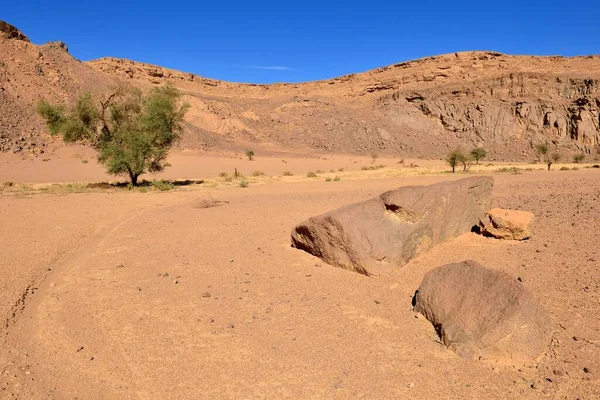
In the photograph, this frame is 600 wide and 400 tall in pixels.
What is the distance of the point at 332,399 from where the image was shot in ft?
12.8

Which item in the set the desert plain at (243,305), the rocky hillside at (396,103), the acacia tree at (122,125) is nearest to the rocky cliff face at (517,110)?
the rocky hillside at (396,103)

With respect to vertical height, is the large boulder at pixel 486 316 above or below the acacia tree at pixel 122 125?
below

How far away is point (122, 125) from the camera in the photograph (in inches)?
824

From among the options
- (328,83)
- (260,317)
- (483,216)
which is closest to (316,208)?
(483,216)

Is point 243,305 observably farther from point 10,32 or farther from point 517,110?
point 517,110

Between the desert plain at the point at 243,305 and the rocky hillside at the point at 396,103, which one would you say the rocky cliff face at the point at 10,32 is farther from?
the desert plain at the point at 243,305

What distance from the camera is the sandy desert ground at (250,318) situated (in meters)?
4.13

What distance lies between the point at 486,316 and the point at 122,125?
19.5m

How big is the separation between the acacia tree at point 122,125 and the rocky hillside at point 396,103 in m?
29.7

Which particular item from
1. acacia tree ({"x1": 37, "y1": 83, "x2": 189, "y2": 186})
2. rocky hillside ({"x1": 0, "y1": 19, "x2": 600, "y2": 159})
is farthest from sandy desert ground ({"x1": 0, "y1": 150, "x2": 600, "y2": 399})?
rocky hillside ({"x1": 0, "y1": 19, "x2": 600, "y2": 159})

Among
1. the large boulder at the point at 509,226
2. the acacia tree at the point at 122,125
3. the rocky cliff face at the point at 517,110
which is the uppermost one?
Result: the rocky cliff face at the point at 517,110

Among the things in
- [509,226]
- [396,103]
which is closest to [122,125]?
[509,226]

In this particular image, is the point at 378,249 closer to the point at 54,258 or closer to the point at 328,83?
the point at 54,258

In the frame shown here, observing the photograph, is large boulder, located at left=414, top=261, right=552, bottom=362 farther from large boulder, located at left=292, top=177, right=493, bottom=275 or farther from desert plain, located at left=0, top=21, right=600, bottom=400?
large boulder, located at left=292, top=177, right=493, bottom=275
